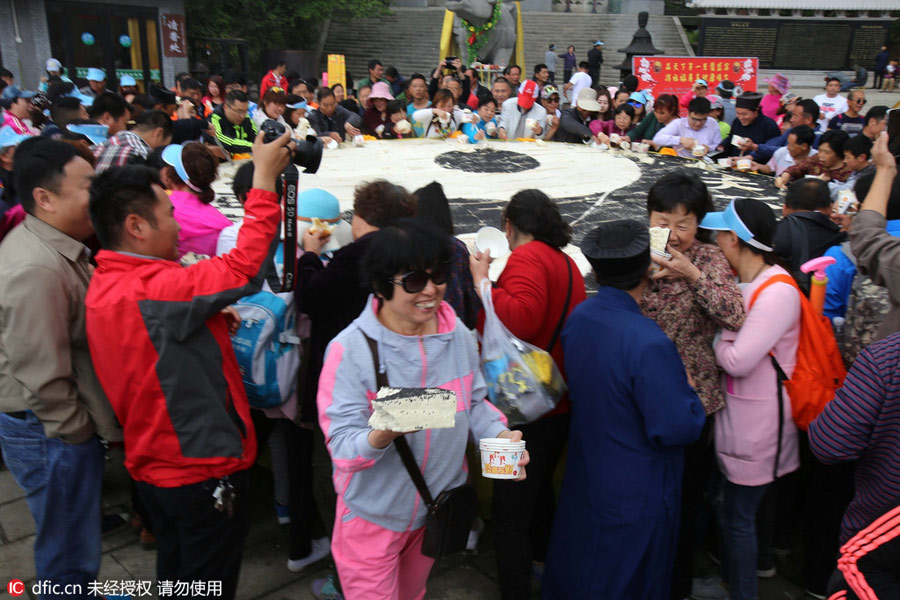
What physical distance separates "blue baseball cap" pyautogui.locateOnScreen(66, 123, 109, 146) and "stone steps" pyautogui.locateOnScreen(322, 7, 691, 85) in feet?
59.0

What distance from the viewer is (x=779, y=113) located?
9484mm

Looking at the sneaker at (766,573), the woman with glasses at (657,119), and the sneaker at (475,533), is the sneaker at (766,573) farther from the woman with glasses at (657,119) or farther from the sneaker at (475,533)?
the woman with glasses at (657,119)

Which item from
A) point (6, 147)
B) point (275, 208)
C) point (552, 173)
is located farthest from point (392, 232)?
point (552, 173)

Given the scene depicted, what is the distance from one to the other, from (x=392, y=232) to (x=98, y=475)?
1.29m

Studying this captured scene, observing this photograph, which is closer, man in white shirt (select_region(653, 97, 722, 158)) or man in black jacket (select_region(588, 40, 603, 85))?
man in white shirt (select_region(653, 97, 722, 158))

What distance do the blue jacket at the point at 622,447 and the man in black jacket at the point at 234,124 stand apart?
4390 millimetres

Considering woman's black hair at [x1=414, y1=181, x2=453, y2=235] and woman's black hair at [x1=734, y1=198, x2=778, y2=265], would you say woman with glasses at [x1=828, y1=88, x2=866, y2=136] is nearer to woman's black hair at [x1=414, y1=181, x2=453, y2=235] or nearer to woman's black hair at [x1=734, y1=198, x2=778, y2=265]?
woman's black hair at [x1=734, y1=198, x2=778, y2=265]

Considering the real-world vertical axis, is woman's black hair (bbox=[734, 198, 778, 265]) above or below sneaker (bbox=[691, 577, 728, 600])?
above

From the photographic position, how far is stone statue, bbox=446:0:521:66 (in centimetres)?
1417

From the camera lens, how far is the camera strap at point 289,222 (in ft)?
7.10

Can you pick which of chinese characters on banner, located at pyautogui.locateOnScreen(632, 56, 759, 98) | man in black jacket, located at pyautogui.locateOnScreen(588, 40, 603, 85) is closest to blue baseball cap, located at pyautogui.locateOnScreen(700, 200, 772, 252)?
chinese characters on banner, located at pyautogui.locateOnScreen(632, 56, 759, 98)

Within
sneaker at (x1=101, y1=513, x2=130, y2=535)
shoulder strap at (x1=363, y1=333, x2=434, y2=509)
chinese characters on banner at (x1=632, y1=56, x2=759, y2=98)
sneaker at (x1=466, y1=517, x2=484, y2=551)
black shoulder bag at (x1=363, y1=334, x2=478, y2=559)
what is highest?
chinese characters on banner at (x1=632, y1=56, x2=759, y2=98)

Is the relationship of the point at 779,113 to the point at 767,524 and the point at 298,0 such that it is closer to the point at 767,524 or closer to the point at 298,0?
the point at 767,524

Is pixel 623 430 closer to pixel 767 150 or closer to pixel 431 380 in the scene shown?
pixel 431 380
